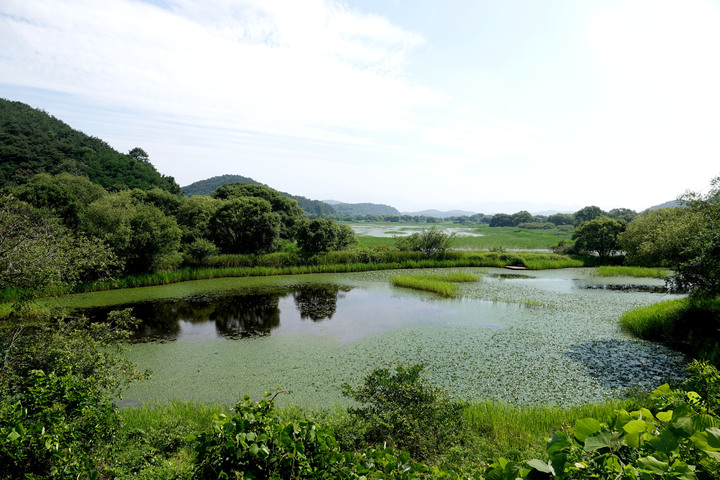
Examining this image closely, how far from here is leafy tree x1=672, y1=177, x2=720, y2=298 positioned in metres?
7.29

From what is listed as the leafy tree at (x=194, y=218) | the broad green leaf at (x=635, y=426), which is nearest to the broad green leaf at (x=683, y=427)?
the broad green leaf at (x=635, y=426)

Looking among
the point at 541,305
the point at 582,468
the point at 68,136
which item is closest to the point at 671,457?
the point at 582,468

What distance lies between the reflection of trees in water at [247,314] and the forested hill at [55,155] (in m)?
26.0

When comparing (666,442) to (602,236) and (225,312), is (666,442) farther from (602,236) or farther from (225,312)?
(602,236)

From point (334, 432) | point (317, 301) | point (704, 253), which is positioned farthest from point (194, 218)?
point (704, 253)

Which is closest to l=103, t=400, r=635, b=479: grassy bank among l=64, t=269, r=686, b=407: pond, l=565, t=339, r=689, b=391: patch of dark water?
l=64, t=269, r=686, b=407: pond

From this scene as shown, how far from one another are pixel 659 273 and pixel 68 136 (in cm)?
6221

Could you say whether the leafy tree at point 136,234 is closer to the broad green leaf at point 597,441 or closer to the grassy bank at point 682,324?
the broad green leaf at point 597,441

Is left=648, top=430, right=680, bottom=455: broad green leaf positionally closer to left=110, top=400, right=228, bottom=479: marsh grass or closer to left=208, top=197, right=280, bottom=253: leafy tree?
left=110, top=400, right=228, bottom=479: marsh grass

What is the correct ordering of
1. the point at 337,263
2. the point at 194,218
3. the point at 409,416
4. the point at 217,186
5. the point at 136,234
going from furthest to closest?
the point at 217,186 < the point at 194,218 < the point at 337,263 < the point at 136,234 < the point at 409,416

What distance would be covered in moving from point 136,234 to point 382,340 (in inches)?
512

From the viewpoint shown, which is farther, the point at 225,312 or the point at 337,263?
the point at 337,263

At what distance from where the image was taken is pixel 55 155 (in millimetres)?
35812

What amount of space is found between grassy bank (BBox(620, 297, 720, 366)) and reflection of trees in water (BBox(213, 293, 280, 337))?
11053 millimetres
